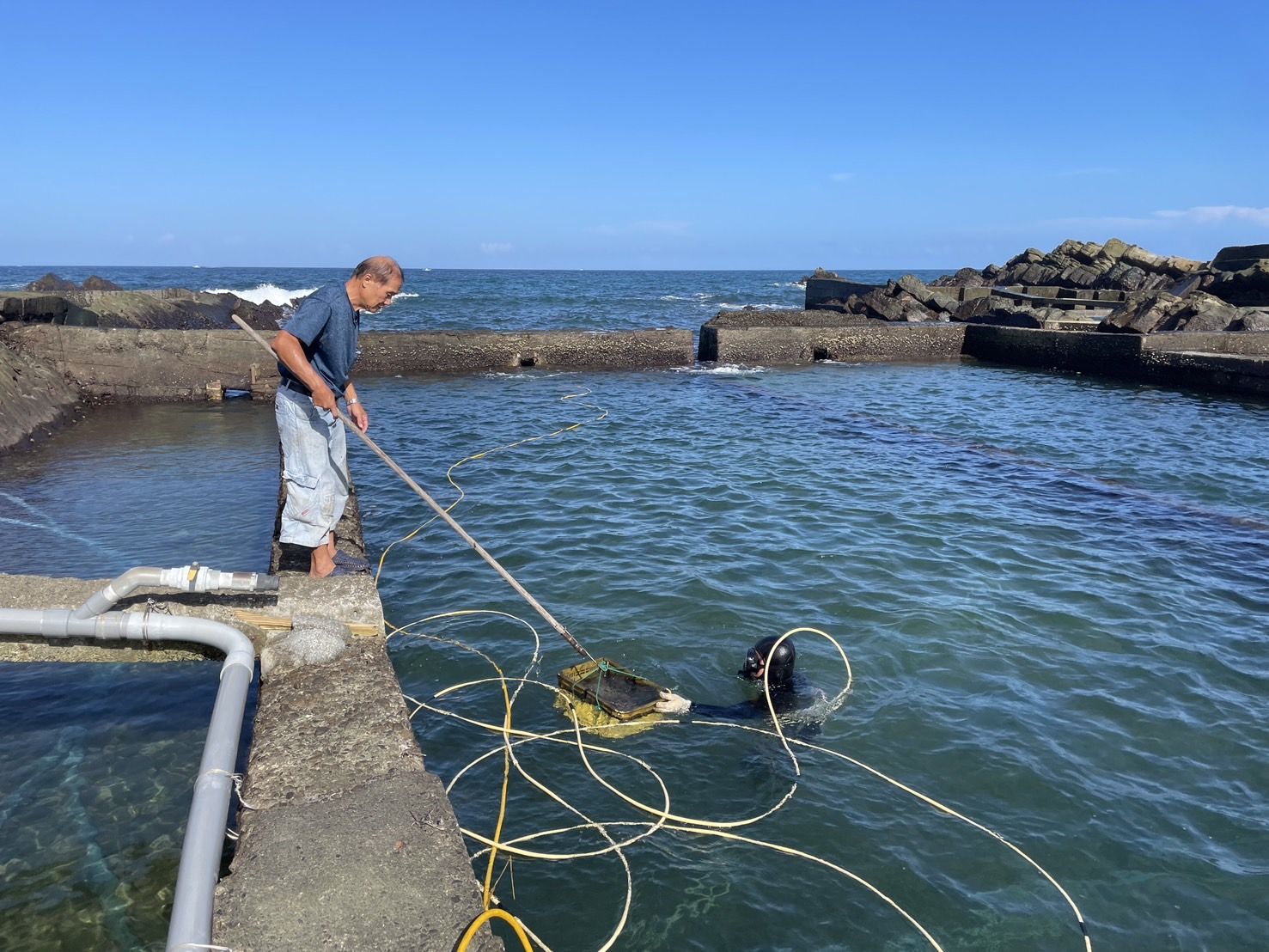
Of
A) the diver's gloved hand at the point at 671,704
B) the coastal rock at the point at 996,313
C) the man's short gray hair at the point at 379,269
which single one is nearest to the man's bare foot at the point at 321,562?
the man's short gray hair at the point at 379,269

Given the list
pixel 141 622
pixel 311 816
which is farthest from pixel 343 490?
pixel 311 816

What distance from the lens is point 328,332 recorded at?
450cm

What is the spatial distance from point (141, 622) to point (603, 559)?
159 inches

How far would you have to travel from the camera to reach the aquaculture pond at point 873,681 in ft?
11.6

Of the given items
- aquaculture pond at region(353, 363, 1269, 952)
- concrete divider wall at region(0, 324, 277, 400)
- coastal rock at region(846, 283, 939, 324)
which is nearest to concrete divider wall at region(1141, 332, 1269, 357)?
aquaculture pond at region(353, 363, 1269, 952)

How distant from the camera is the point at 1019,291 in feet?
108

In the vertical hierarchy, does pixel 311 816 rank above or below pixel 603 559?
above

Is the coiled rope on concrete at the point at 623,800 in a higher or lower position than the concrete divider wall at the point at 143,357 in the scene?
lower

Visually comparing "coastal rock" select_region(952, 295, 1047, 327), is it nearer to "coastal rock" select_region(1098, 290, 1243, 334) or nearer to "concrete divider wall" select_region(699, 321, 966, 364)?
"coastal rock" select_region(1098, 290, 1243, 334)

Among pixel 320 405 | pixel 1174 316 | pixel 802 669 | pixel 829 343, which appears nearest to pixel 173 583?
pixel 320 405

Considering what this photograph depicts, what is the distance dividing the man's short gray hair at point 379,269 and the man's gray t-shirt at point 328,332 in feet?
0.42

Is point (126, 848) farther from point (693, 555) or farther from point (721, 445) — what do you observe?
point (721, 445)

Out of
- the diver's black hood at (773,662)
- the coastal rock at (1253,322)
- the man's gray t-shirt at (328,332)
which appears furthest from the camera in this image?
the coastal rock at (1253,322)

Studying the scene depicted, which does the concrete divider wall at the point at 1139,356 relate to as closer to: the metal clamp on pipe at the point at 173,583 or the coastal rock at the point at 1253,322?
the coastal rock at the point at 1253,322
